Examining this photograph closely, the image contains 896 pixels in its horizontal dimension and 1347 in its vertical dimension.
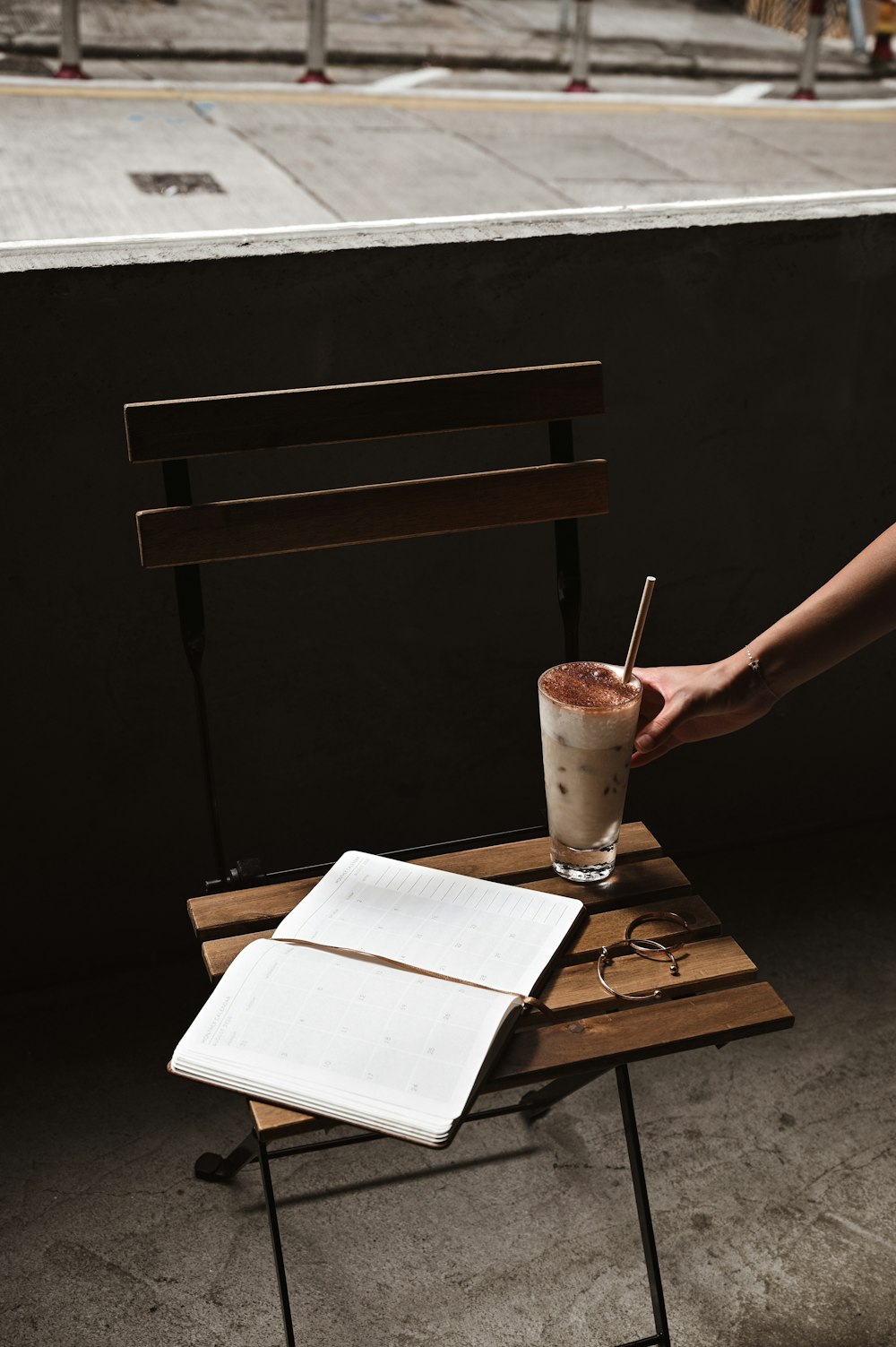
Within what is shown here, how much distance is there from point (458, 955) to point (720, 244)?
158 centimetres

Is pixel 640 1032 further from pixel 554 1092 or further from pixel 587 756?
pixel 554 1092

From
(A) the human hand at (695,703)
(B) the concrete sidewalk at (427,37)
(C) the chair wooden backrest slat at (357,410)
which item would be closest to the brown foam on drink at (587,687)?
(A) the human hand at (695,703)

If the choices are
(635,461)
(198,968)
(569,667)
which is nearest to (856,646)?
(569,667)

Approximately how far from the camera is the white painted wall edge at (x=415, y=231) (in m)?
2.33

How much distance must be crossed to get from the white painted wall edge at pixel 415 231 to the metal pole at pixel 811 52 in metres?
5.94

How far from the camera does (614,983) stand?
5.51 feet

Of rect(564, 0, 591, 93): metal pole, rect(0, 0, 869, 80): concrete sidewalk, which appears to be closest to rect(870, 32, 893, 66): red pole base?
rect(0, 0, 869, 80): concrete sidewalk

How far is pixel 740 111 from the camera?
304 inches

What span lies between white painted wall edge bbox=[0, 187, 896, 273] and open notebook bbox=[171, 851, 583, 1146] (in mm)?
1150

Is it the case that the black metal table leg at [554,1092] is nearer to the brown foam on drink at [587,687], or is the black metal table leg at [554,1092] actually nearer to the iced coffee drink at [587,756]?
the iced coffee drink at [587,756]

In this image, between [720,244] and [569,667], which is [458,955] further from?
[720,244]

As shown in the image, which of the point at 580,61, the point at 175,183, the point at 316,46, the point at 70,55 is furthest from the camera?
the point at 580,61

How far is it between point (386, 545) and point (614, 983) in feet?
3.99

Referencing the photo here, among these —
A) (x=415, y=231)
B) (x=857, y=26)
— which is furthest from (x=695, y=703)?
(x=857, y=26)
